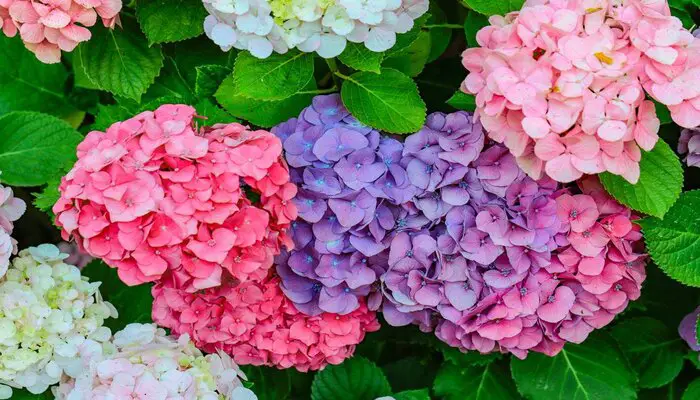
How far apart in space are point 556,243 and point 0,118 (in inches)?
32.7

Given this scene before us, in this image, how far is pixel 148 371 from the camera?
3.90 ft

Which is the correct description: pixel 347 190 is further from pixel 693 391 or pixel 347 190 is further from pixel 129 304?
pixel 693 391

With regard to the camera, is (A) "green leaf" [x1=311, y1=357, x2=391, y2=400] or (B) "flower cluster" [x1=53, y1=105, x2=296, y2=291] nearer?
(B) "flower cluster" [x1=53, y1=105, x2=296, y2=291]

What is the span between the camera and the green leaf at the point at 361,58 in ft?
3.98

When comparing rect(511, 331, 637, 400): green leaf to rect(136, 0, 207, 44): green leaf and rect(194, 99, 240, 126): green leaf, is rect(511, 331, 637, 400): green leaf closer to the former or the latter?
rect(194, 99, 240, 126): green leaf

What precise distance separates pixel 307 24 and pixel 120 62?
33cm

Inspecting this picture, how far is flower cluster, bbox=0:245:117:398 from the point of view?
1241mm

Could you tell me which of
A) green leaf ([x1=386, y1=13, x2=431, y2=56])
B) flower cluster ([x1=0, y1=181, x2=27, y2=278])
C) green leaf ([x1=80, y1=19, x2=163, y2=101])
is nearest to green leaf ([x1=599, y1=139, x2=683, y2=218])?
green leaf ([x1=386, y1=13, x2=431, y2=56])

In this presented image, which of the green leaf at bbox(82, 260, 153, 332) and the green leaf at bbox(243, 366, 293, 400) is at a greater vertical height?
the green leaf at bbox(82, 260, 153, 332)

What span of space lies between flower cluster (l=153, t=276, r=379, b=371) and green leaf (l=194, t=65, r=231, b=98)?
0.91ft

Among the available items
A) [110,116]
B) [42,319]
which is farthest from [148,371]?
[110,116]

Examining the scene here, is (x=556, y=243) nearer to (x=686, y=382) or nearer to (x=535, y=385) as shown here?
(x=535, y=385)

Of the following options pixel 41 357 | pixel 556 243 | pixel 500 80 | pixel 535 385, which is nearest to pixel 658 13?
pixel 500 80

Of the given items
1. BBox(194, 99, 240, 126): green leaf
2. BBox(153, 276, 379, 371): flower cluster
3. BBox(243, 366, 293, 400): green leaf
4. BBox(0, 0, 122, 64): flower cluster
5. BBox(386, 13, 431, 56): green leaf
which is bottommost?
BBox(243, 366, 293, 400): green leaf
